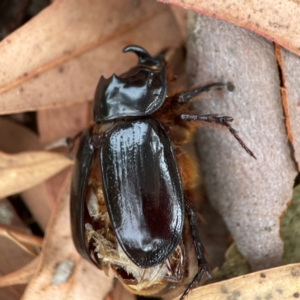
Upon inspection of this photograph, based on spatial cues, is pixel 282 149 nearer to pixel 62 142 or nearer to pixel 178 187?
pixel 178 187

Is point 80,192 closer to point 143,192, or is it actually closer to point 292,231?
point 143,192

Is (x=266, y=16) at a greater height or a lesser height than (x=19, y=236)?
greater

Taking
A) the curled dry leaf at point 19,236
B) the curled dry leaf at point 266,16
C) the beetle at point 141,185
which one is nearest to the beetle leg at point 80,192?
the beetle at point 141,185

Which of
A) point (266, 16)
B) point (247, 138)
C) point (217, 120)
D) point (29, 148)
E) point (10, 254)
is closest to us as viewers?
point (266, 16)

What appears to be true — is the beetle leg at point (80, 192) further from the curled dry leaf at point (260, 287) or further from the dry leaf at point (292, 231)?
the dry leaf at point (292, 231)

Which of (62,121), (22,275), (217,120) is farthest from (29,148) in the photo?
(217,120)

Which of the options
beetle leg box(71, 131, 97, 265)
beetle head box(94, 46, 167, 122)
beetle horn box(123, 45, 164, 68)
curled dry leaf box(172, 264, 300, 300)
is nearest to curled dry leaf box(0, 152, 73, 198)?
beetle leg box(71, 131, 97, 265)

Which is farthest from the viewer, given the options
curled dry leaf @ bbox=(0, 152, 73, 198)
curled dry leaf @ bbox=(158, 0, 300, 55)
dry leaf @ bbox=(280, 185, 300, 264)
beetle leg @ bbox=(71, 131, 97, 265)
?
curled dry leaf @ bbox=(0, 152, 73, 198)

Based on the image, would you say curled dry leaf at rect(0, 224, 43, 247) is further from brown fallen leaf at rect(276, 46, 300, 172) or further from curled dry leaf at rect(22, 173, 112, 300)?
brown fallen leaf at rect(276, 46, 300, 172)
